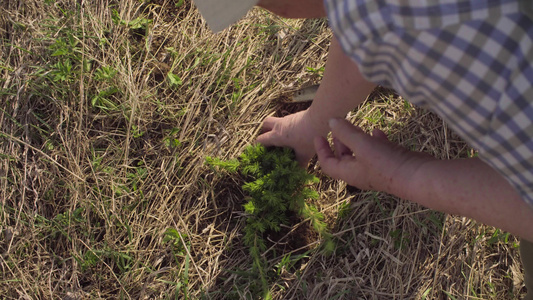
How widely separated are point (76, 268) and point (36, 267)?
0.69 ft

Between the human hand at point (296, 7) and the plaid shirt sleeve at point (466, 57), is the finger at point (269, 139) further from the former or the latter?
the plaid shirt sleeve at point (466, 57)

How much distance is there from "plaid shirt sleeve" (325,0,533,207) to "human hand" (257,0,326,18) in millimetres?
368

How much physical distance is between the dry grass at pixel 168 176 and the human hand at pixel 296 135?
0.20 m

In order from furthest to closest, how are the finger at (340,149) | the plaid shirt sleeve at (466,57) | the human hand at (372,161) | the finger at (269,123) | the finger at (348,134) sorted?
the finger at (269,123)
the finger at (340,149)
the finger at (348,134)
the human hand at (372,161)
the plaid shirt sleeve at (466,57)

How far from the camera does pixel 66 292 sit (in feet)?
7.34

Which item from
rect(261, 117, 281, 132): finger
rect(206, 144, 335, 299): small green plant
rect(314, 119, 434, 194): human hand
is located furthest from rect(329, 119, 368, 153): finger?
rect(261, 117, 281, 132): finger

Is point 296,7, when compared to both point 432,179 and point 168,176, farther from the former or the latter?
point 168,176

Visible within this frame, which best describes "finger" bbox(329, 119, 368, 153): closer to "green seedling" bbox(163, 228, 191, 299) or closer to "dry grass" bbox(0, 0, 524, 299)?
"dry grass" bbox(0, 0, 524, 299)

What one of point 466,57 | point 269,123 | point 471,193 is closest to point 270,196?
point 269,123

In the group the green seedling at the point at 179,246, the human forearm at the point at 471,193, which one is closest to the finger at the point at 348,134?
the human forearm at the point at 471,193

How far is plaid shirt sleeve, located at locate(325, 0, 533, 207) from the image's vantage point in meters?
0.94

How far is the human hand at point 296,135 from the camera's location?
7.14ft

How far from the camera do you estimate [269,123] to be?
2453mm

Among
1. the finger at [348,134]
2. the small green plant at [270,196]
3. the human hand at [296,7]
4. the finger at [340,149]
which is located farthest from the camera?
the small green plant at [270,196]
